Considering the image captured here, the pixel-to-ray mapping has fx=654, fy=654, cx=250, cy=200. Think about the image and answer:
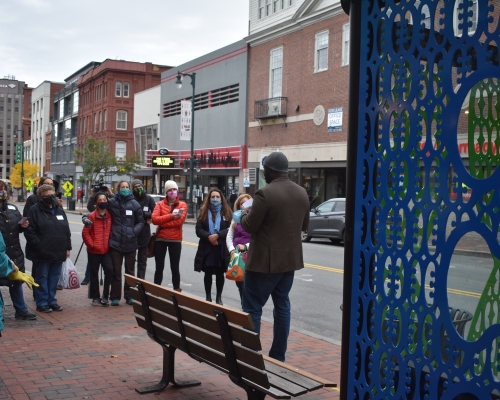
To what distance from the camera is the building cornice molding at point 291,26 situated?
105 feet

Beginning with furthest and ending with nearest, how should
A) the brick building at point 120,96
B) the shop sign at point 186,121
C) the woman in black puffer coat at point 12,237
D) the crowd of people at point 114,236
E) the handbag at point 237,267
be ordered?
the brick building at point 120,96 → the shop sign at point 186,121 → the crowd of people at point 114,236 → the woman in black puffer coat at point 12,237 → the handbag at point 237,267

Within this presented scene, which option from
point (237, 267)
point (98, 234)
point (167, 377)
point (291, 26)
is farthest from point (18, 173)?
point (167, 377)

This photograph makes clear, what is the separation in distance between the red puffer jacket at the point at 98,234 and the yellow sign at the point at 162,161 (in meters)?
38.3

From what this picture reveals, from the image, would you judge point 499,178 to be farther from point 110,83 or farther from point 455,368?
point 110,83

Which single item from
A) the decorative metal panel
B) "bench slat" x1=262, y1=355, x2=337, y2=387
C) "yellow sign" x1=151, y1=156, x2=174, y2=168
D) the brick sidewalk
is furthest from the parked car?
"yellow sign" x1=151, y1=156, x2=174, y2=168

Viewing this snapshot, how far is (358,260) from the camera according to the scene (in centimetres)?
421

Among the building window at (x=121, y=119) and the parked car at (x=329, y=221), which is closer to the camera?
the parked car at (x=329, y=221)

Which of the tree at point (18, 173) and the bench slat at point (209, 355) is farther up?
the tree at point (18, 173)

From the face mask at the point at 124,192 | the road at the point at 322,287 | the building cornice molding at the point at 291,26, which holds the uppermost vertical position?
the building cornice molding at the point at 291,26

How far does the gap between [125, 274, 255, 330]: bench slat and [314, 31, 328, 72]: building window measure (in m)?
28.0

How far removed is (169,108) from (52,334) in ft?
143

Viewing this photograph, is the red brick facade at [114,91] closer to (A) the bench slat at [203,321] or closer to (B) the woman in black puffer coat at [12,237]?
(B) the woman in black puffer coat at [12,237]

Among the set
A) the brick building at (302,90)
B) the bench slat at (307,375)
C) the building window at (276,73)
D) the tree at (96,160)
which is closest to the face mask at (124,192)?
the bench slat at (307,375)

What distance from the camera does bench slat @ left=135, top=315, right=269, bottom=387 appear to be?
177 inches
